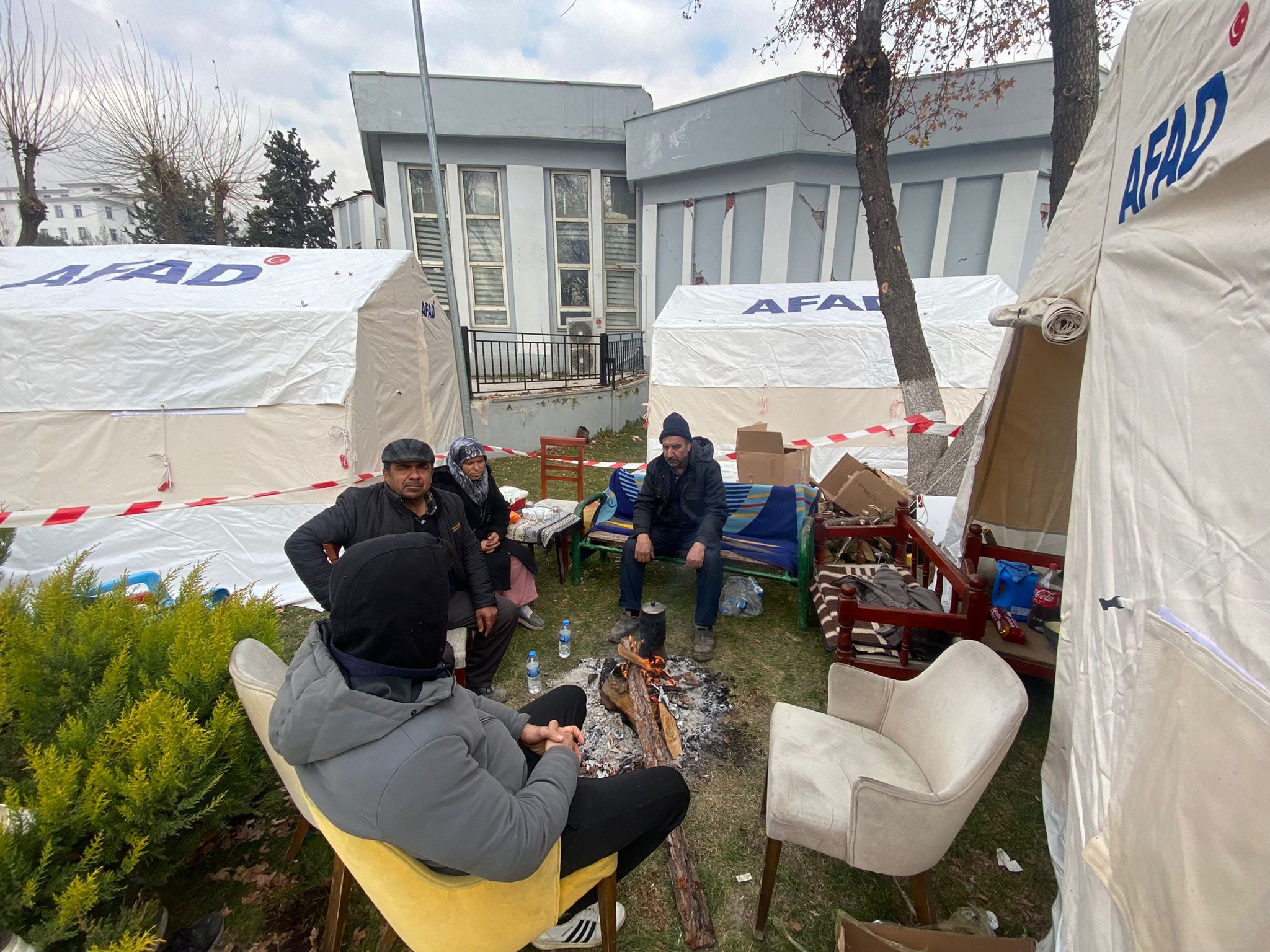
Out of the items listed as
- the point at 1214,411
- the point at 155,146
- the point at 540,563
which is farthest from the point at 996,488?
the point at 155,146

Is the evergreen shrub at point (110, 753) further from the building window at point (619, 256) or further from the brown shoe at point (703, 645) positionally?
the building window at point (619, 256)

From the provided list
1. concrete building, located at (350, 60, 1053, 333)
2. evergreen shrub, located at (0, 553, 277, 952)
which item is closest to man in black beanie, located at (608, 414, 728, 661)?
evergreen shrub, located at (0, 553, 277, 952)

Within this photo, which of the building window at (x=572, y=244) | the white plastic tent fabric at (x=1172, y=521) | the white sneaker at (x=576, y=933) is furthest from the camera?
the building window at (x=572, y=244)

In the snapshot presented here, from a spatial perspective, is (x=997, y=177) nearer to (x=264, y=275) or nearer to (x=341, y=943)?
(x=264, y=275)

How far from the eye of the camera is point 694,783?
258 centimetres

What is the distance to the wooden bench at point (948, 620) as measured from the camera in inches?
101

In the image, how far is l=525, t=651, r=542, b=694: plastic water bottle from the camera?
129 inches

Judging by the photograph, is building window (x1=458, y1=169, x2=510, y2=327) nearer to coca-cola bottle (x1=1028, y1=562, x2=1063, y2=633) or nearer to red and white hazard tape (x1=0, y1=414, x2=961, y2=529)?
red and white hazard tape (x1=0, y1=414, x2=961, y2=529)

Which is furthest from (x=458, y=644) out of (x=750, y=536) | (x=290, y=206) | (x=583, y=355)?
(x=290, y=206)

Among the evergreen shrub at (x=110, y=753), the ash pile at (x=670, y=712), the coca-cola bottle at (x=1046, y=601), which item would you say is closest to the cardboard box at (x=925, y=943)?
the ash pile at (x=670, y=712)

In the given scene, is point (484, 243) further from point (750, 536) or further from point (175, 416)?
point (750, 536)

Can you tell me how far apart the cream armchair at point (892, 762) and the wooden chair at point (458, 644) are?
172 centimetres

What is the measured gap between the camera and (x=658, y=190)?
470 inches

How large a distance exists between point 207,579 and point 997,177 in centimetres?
1333
